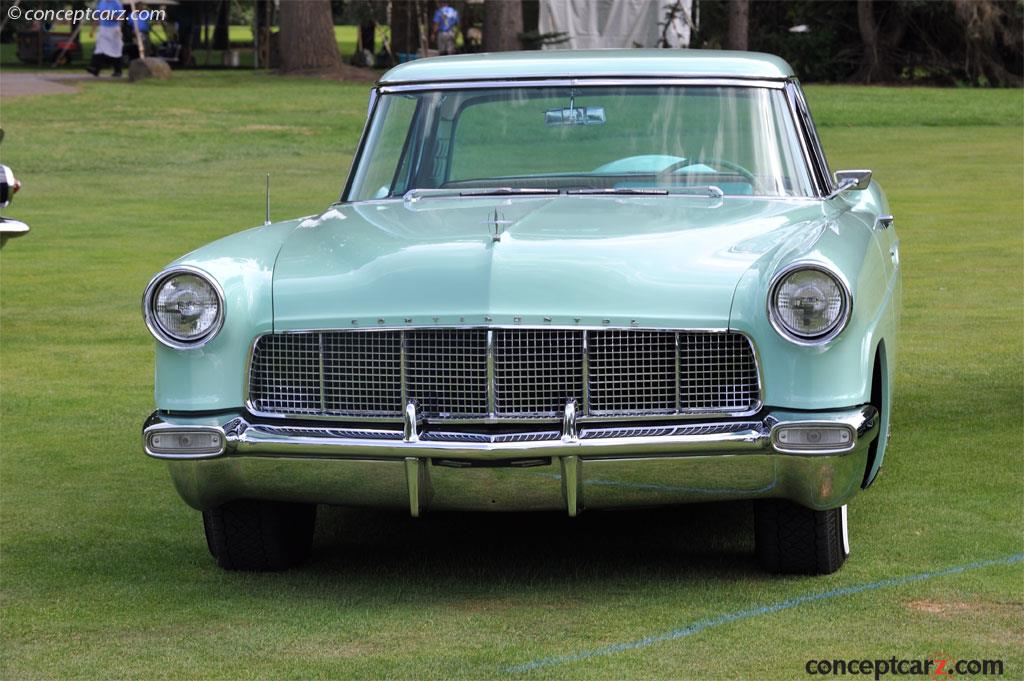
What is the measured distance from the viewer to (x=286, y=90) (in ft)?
102

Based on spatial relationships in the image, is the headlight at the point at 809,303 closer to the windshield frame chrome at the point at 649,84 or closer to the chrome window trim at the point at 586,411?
the chrome window trim at the point at 586,411

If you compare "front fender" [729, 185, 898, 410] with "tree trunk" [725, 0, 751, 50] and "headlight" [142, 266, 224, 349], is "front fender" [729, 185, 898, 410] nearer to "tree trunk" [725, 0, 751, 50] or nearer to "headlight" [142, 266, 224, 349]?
"headlight" [142, 266, 224, 349]

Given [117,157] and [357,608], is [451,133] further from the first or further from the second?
[117,157]

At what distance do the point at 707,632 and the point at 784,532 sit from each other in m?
0.60

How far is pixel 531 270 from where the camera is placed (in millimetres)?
4707

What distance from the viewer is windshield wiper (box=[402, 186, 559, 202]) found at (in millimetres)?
5789

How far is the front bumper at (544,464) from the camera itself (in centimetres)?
457

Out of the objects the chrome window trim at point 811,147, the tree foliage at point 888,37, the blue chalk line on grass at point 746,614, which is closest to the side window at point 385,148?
the chrome window trim at point 811,147

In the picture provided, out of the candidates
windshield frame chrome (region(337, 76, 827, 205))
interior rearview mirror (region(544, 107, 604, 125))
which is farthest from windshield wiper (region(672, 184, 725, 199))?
interior rearview mirror (region(544, 107, 604, 125))

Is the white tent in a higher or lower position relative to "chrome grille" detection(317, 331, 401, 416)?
lower

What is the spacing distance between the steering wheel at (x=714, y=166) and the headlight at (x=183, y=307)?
1.83 meters

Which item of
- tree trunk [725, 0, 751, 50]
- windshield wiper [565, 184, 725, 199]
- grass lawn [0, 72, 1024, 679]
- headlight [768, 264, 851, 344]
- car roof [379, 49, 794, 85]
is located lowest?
tree trunk [725, 0, 751, 50]

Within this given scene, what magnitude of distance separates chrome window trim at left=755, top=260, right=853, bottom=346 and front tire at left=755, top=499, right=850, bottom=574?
54cm

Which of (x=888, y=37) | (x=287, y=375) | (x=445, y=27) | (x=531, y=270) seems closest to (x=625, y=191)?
(x=531, y=270)
